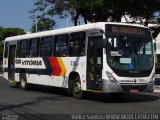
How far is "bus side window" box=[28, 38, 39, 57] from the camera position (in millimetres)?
23092

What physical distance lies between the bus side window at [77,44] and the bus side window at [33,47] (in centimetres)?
361

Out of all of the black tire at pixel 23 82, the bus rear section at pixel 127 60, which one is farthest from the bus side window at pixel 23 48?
the bus rear section at pixel 127 60

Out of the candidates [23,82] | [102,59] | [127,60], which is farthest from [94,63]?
[23,82]

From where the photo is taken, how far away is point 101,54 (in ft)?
57.6

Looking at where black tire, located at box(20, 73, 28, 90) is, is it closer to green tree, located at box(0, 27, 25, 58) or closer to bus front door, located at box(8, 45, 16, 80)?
bus front door, located at box(8, 45, 16, 80)

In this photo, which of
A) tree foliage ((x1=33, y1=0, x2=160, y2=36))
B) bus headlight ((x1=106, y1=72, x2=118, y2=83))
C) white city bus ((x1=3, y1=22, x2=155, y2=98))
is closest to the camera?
bus headlight ((x1=106, y1=72, x2=118, y2=83))

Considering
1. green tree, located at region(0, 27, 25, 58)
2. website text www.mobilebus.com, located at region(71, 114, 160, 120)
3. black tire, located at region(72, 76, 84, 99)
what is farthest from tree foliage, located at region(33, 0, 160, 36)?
green tree, located at region(0, 27, 25, 58)

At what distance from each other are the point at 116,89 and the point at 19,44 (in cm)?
942

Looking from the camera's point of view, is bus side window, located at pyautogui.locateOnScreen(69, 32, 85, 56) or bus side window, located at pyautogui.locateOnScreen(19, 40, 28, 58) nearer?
bus side window, located at pyautogui.locateOnScreen(69, 32, 85, 56)

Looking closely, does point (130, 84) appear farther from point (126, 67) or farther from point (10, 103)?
point (10, 103)

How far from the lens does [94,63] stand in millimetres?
18031

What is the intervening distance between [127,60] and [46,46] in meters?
5.55

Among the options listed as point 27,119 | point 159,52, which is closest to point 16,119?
point 27,119

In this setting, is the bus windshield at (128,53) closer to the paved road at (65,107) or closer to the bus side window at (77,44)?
the paved road at (65,107)
